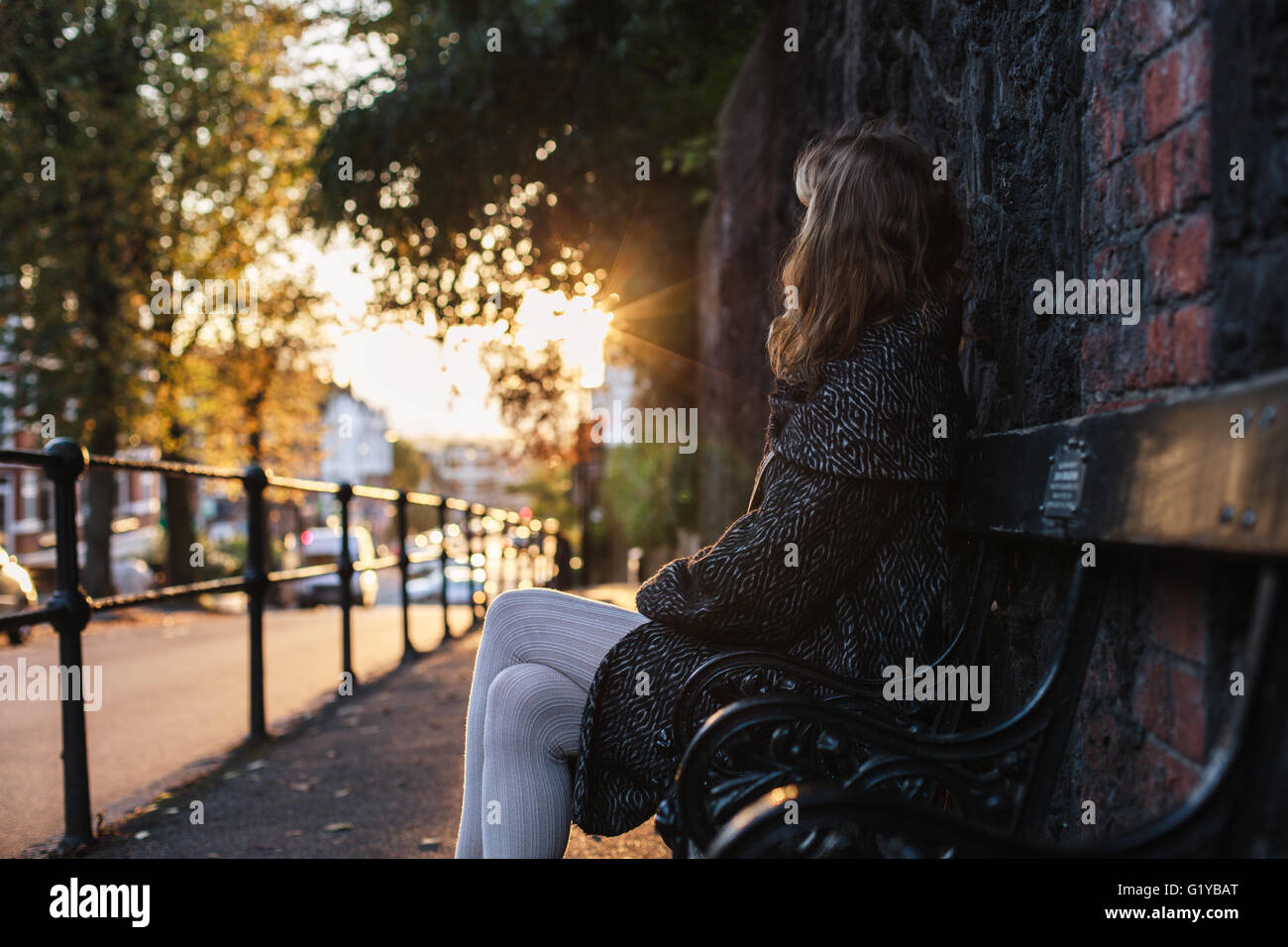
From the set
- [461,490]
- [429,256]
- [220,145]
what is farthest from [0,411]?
[461,490]

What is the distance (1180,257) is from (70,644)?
10.1 feet

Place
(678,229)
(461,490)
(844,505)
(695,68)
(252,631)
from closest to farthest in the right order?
(844,505)
(252,631)
(695,68)
(678,229)
(461,490)

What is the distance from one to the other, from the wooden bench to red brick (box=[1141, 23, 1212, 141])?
1.38ft

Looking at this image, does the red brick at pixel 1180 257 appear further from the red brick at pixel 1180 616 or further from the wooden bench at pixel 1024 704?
the red brick at pixel 1180 616

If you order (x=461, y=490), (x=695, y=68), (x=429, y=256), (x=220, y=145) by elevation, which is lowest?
(x=461, y=490)

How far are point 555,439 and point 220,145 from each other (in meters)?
8.17

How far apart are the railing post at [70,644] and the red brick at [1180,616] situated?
288cm

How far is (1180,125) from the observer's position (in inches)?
56.9

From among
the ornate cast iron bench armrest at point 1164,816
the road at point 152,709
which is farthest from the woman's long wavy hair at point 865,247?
the road at point 152,709

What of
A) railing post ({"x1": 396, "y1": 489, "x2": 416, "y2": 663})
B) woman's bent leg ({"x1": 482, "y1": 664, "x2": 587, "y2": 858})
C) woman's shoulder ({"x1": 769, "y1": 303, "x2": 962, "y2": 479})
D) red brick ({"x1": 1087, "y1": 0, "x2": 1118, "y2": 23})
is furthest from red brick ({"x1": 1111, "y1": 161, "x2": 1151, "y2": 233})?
railing post ({"x1": 396, "y1": 489, "x2": 416, "y2": 663})

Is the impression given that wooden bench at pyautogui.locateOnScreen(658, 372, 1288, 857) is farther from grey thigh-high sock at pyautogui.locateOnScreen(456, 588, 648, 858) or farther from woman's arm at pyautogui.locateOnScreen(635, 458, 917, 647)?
grey thigh-high sock at pyautogui.locateOnScreen(456, 588, 648, 858)

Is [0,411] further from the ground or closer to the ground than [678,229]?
closer to the ground

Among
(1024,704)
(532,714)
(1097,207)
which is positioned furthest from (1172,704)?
(532,714)
